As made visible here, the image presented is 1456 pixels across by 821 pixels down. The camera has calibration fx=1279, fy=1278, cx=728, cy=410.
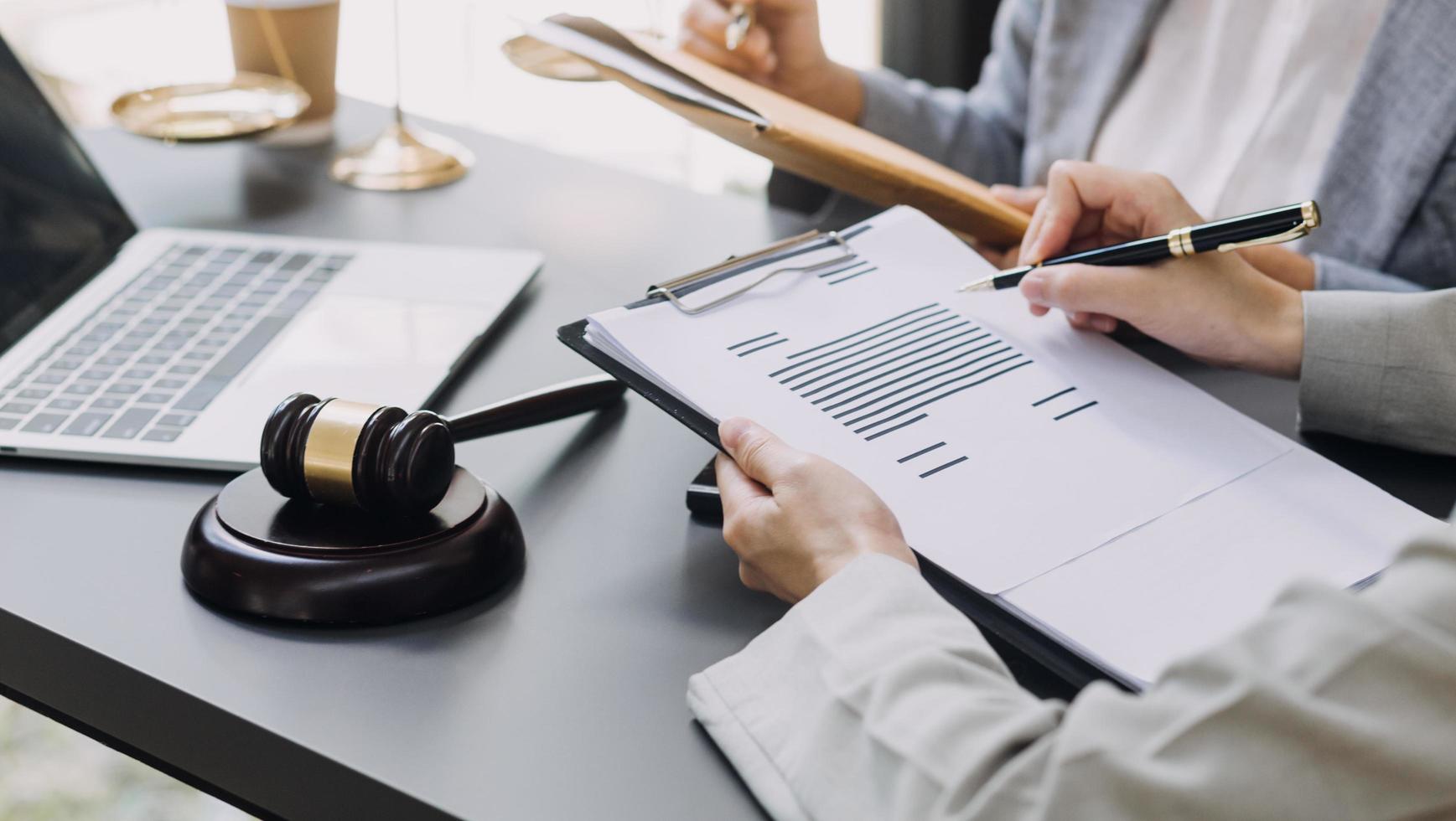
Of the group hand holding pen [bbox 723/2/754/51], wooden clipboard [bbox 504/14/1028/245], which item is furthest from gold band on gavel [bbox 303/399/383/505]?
hand holding pen [bbox 723/2/754/51]

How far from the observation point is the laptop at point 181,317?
30.0 inches

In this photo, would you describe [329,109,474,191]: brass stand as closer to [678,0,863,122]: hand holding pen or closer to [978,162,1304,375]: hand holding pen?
[678,0,863,122]: hand holding pen

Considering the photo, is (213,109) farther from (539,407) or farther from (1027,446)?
(1027,446)

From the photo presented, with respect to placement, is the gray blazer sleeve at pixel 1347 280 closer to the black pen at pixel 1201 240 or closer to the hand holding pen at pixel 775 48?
the black pen at pixel 1201 240

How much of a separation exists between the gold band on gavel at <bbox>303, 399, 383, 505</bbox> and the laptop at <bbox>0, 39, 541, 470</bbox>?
124mm

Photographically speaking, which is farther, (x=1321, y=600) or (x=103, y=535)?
(x=103, y=535)

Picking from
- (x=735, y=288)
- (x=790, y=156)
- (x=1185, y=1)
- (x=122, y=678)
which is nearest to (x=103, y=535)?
(x=122, y=678)

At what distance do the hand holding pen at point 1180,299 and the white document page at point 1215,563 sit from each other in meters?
0.13

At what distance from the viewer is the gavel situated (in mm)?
604

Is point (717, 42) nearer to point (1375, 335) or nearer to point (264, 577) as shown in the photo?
point (1375, 335)

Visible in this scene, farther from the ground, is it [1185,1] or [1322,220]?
[1185,1]

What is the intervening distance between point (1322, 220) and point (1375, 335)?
36 cm

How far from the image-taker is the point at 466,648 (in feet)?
1.97

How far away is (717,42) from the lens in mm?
1203
